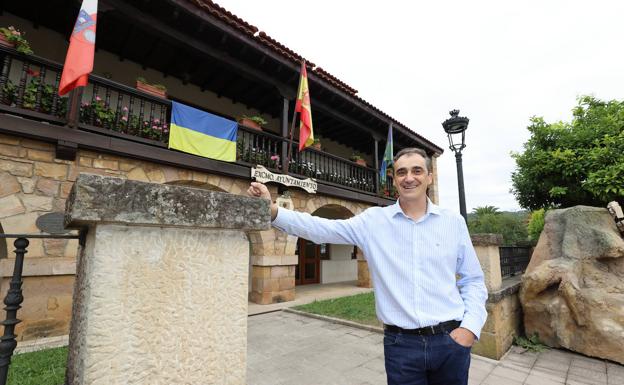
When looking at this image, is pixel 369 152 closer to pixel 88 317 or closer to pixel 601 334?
pixel 601 334

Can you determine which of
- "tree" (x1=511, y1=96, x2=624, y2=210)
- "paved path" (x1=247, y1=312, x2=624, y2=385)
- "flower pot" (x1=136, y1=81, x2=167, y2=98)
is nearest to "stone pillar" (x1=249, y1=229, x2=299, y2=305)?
"paved path" (x1=247, y1=312, x2=624, y2=385)

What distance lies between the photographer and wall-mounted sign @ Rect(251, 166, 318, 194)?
6723 mm

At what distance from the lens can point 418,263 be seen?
5.10 ft

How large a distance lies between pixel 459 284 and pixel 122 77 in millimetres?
8002

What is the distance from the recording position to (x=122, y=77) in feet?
22.5

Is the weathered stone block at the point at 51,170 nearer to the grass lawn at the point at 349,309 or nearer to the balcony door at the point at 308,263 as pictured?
the grass lawn at the point at 349,309

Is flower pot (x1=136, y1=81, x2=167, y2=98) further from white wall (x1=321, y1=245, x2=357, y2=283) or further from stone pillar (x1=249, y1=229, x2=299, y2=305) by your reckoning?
white wall (x1=321, y1=245, x2=357, y2=283)

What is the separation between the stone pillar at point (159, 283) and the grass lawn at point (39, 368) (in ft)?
8.78

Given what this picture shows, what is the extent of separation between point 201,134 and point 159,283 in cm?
553

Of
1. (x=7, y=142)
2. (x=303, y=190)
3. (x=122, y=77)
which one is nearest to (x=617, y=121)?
(x=303, y=190)

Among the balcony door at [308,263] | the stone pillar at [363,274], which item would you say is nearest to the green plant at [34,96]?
the balcony door at [308,263]

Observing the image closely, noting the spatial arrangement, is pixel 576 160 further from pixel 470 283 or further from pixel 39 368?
pixel 39 368

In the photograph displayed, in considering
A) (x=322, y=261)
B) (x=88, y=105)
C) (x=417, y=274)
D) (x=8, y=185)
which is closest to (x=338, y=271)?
(x=322, y=261)

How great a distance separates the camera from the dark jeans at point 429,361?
56.3 inches
